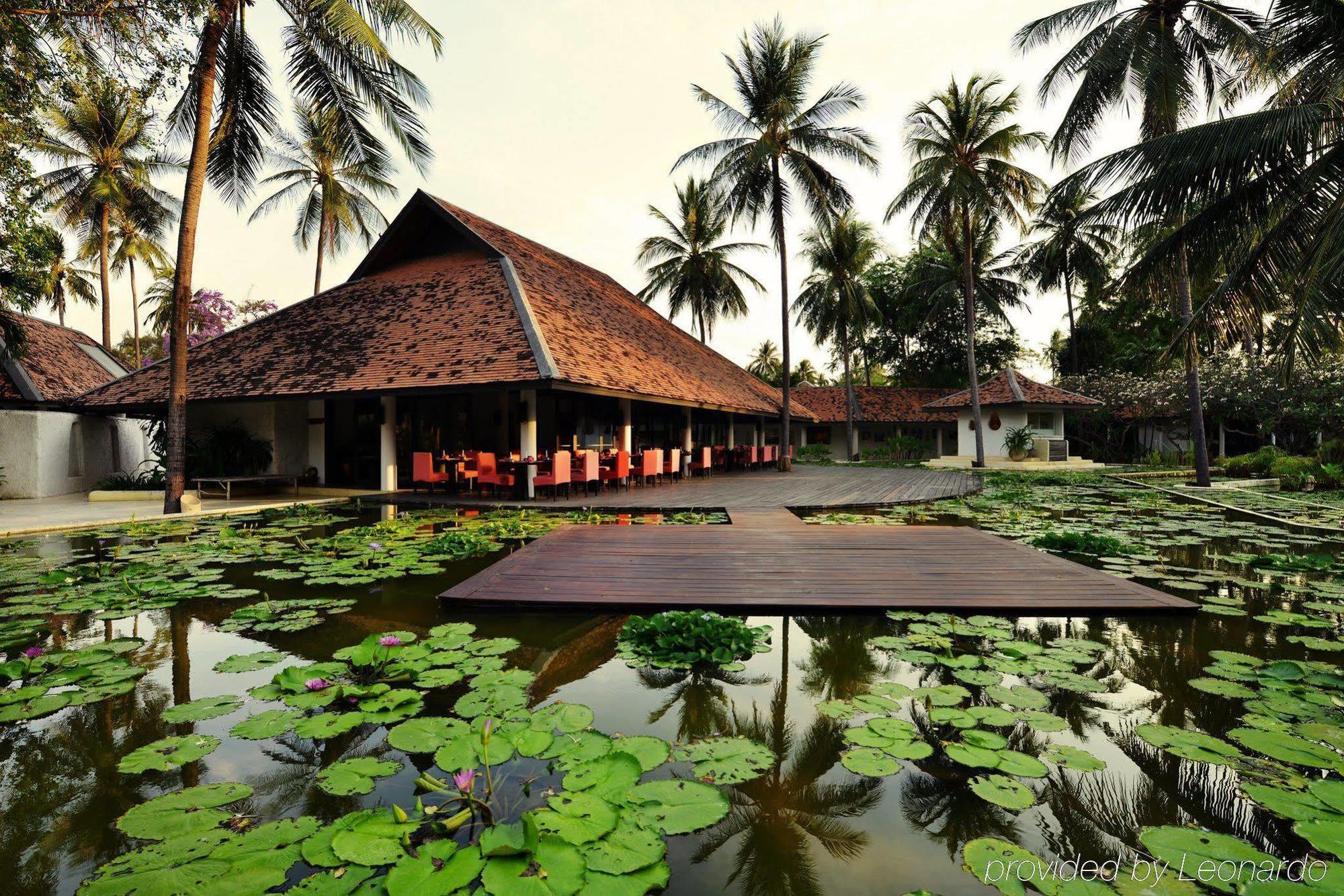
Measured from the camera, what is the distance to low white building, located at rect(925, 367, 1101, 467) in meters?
22.2

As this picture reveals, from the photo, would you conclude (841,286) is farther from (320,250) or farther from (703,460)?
(320,250)

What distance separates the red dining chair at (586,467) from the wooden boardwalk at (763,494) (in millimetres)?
396

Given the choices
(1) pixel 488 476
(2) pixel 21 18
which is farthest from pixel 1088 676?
(2) pixel 21 18

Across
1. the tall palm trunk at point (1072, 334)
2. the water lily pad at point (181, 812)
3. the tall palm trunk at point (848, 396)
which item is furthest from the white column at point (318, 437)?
the tall palm trunk at point (1072, 334)

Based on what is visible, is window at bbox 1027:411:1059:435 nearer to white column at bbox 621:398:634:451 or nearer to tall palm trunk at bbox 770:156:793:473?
tall palm trunk at bbox 770:156:793:473

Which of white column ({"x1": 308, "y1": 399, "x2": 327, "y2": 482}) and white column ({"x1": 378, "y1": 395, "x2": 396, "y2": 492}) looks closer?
white column ({"x1": 378, "y1": 395, "x2": 396, "y2": 492})

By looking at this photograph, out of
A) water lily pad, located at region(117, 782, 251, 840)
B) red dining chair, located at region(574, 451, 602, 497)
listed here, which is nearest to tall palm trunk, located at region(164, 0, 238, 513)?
red dining chair, located at region(574, 451, 602, 497)

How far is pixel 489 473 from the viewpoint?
1059 centimetres

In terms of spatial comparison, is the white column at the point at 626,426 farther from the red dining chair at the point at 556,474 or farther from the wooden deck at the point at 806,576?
the wooden deck at the point at 806,576

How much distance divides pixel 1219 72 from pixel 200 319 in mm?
34806

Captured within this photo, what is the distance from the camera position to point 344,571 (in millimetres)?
5086

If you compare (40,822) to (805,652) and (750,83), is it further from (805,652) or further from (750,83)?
(750,83)

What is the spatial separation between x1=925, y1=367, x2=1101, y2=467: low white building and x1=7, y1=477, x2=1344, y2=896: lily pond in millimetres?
19928

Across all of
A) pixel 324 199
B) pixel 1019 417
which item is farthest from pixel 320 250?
pixel 1019 417
